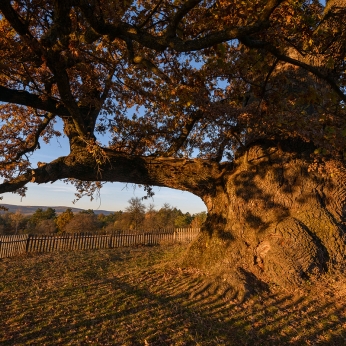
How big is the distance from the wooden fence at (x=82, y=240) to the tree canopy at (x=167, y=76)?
6.16 metres

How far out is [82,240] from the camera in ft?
58.2

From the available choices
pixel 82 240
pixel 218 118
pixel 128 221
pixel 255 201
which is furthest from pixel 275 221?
pixel 128 221

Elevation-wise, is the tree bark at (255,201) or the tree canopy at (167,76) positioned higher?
Answer: the tree canopy at (167,76)

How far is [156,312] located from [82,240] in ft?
42.9

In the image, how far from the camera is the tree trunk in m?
7.48

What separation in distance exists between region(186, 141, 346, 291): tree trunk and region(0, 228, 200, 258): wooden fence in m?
9.89

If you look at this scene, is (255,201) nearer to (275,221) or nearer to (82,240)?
(275,221)

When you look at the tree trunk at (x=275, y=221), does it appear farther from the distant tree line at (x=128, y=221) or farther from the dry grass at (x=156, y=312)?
the distant tree line at (x=128, y=221)

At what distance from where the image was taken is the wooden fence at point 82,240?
566 inches

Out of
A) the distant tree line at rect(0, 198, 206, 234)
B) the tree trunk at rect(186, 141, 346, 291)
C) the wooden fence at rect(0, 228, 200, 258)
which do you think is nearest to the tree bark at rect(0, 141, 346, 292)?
the tree trunk at rect(186, 141, 346, 291)

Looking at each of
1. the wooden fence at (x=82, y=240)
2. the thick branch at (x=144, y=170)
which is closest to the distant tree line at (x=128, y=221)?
the wooden fence at (x=82, y=240)

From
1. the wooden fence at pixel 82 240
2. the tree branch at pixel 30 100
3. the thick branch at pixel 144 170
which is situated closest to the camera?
the tree branch at pixel 30 100

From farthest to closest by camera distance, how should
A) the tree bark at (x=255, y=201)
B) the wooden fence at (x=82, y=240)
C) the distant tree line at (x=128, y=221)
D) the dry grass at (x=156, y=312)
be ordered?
the distant tree line at (x=128, y=221) < the wooden fence at (x=82, y=240) < the tree bark at (x=255, y=201) < the dry grass at (x=156, y=312)

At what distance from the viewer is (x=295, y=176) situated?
27.3 ft
